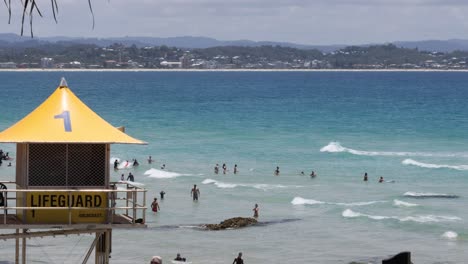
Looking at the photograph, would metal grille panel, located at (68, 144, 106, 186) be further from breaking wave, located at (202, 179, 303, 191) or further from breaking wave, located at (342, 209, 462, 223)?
breaking wave, located at (202, 179, 303, 191)

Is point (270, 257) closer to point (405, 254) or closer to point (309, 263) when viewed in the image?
point (309, 263)

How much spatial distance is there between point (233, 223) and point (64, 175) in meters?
25.1

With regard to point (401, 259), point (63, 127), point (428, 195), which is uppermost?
point (401, 259)

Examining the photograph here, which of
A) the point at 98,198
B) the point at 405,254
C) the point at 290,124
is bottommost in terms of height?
the point at 290,124

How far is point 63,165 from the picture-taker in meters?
17.8

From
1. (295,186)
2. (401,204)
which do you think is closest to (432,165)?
(295,186)

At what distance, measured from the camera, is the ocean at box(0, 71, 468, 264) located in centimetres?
3769

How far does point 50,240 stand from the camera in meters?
37.9

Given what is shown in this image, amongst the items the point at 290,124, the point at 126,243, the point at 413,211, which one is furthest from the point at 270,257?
the point at 290,124

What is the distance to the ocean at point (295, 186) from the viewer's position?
37.7 meters

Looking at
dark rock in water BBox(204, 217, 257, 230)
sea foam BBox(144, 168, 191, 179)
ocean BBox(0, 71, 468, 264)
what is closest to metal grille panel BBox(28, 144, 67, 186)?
ocean BBox(0, 71, 468, 264)

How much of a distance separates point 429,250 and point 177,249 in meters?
8.78

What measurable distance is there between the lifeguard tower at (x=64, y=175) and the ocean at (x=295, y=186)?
16.7 m

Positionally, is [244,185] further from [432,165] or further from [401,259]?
[401,259]
